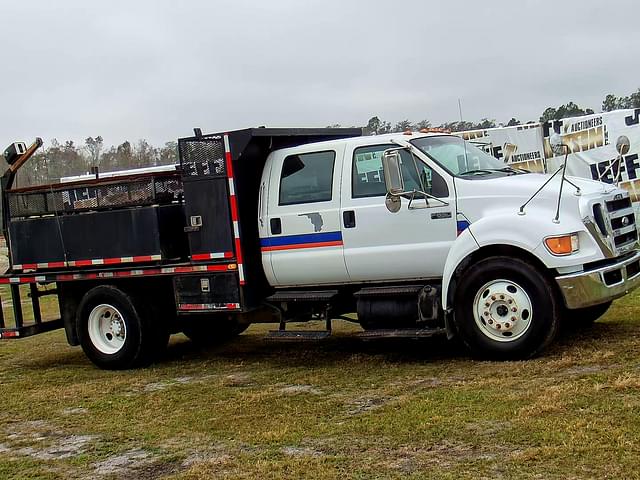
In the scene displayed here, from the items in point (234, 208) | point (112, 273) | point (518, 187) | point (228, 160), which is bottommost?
point (112, 273)

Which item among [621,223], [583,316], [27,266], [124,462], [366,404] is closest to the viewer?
[124,462]

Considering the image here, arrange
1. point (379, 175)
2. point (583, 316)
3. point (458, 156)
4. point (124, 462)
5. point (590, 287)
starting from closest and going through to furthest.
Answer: point (124, 462)
point (590, 287)
point (379, 175)
point (458, 156)
point (583, 316)

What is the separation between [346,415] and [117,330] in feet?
13.4

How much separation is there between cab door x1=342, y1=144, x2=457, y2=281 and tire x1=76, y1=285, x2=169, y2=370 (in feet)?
8.54

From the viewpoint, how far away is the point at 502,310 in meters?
7.26

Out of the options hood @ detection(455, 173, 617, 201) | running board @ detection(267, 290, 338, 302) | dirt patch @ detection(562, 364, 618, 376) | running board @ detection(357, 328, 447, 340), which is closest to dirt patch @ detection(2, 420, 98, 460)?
running board @ detection(267, 290, 338, 302)

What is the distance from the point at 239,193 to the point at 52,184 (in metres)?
2.56

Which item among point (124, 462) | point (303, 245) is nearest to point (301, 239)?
point (303, 245)

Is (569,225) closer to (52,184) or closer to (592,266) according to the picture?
(592,266)

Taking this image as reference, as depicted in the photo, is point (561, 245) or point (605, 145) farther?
point (605, 145)

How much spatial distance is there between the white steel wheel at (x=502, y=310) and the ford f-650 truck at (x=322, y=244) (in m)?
0.01

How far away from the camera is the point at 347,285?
8172mm

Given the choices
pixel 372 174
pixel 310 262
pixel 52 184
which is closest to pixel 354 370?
pixel 310 262

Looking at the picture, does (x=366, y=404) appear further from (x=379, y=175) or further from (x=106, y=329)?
(x=106, y=329)
